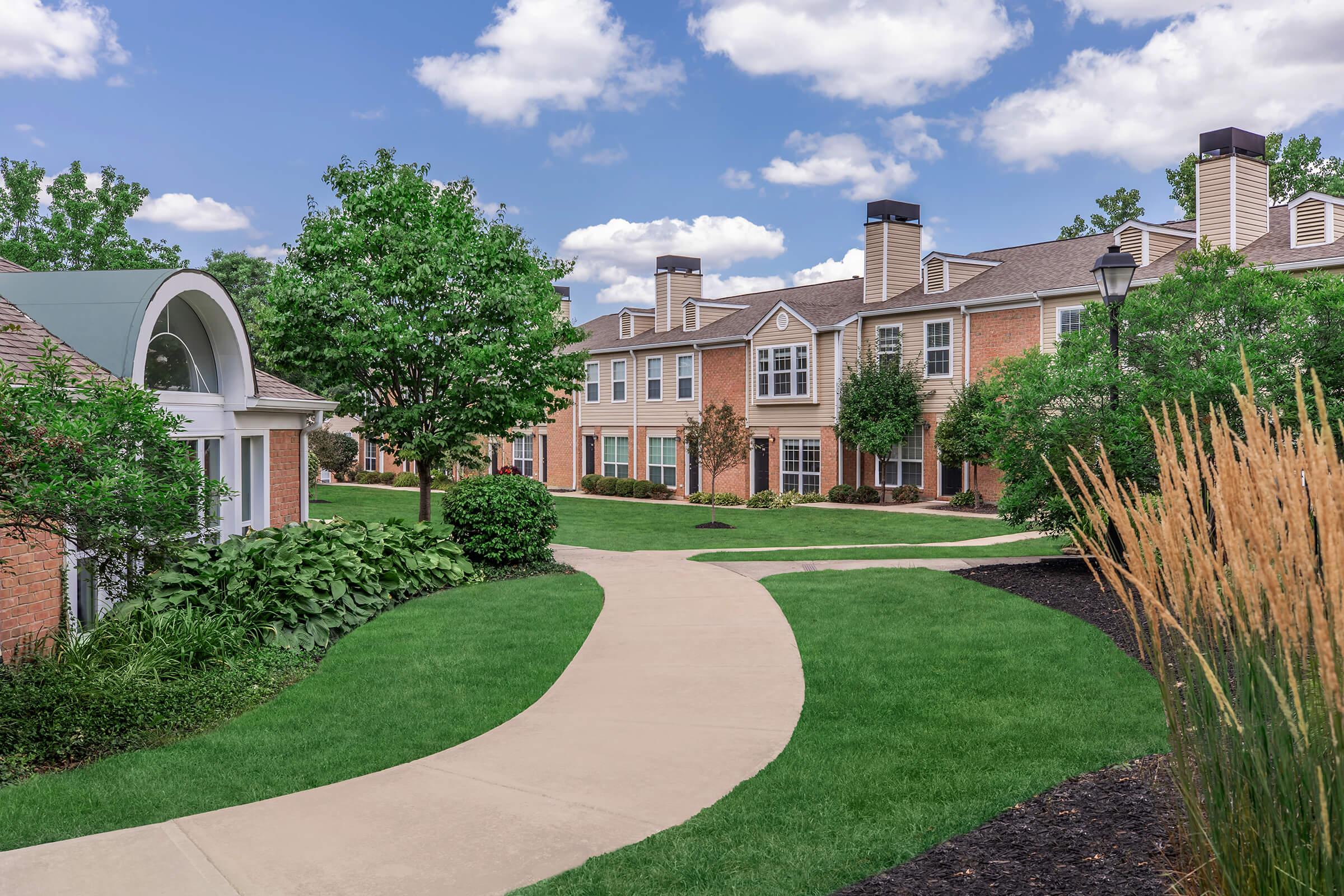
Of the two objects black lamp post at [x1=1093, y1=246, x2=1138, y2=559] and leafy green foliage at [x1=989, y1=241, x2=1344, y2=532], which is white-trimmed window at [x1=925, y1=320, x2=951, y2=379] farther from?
black lamp post at [x1=1093, y1=246, x2=1138, y2=559]

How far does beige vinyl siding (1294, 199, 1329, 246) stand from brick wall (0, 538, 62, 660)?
76.0 feet

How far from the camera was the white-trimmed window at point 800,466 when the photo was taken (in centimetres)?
3073

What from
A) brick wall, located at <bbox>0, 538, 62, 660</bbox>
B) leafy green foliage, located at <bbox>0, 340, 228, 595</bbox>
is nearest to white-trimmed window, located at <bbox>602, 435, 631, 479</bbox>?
brick wall, located at <bbox>0, 538, 62, 660</bbox>

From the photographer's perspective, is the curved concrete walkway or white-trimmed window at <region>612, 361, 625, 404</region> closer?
the curved concrete walkway

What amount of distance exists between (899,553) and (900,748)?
10.8 meters

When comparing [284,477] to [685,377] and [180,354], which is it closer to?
[180,354]

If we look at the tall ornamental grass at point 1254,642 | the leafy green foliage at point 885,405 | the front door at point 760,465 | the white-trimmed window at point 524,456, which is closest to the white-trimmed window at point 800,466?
the front door at point 760,465

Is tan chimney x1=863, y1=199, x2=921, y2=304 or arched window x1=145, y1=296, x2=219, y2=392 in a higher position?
tan chimney x1=863, y1=199, x2=921, y2=304

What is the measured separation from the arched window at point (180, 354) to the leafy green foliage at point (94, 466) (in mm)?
3948

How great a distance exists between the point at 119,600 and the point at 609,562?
24.3 feet

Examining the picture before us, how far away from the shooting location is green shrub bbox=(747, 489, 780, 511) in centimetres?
2923

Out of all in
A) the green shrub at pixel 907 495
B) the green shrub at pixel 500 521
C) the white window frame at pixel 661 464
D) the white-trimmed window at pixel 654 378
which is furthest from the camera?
the white-trimmed window at pixel 654 378

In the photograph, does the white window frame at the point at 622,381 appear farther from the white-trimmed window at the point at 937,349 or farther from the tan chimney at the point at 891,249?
the white-trimmed window at the point at 937,349

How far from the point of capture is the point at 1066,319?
24547 mm
